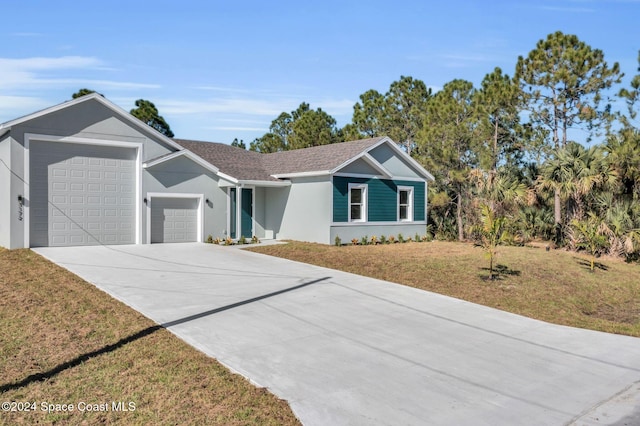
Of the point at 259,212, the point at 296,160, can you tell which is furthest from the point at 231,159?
the point at 296,160

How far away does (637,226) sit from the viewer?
723 inches

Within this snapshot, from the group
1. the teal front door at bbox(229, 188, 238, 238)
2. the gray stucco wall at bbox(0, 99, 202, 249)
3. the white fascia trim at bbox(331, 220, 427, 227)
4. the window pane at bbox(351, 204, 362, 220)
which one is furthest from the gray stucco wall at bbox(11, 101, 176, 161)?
the window pane at bbox(351, 204, 362, 220)

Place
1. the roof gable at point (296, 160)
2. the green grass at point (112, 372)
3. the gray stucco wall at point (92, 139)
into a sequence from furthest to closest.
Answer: the roof gable at point (296, 160) → the gray stucco wall at point (92, 139) → the green grass at point (112, 372)

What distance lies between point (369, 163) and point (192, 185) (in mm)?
7856

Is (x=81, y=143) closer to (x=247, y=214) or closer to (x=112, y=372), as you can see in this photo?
(x=247, y=214)

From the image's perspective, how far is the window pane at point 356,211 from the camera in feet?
71.1

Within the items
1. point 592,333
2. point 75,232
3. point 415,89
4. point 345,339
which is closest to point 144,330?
point 345,339

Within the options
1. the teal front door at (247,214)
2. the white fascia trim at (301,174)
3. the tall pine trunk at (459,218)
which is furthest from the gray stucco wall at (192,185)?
the tall pine trunk at (459,218)

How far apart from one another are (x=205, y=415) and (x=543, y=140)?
80.7 feet

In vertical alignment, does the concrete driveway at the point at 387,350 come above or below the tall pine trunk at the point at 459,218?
below

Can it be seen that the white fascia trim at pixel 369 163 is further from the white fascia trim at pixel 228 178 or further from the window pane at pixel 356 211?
the white fascia trim at pixel 228 178

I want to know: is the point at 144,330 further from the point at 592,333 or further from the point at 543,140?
the point at 543,140

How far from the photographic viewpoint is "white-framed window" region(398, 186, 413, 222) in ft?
78.0

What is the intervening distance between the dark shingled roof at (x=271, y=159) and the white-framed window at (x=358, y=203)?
5.29ft
